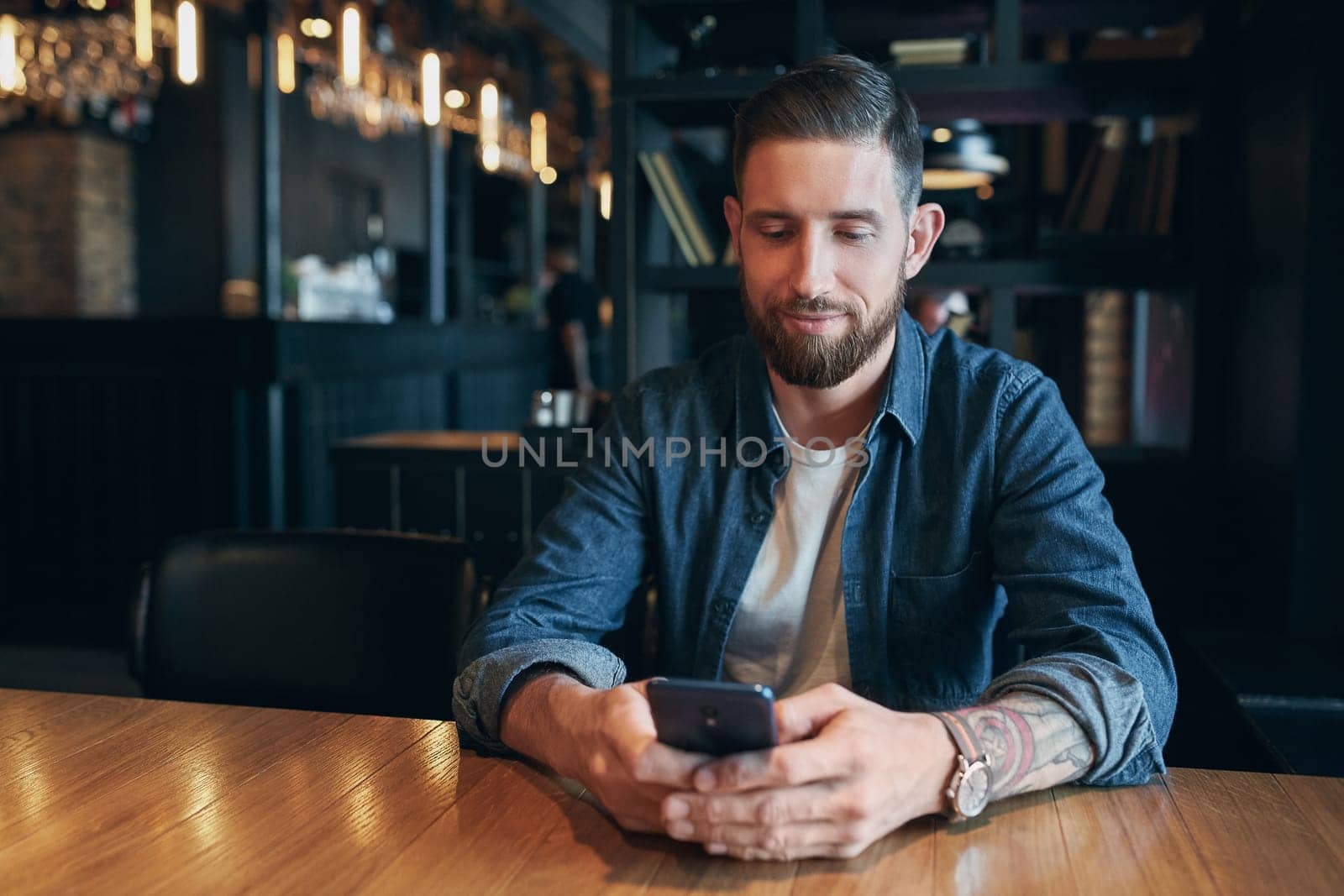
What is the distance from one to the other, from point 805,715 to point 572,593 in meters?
0.50

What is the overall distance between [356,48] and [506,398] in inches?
126

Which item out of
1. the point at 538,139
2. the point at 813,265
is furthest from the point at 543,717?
the point at 538,139

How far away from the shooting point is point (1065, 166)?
380 centimetres

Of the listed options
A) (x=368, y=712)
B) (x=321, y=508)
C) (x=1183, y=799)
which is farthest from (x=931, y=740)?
(x=321, y=508)

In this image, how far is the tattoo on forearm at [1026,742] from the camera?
3.24 ft

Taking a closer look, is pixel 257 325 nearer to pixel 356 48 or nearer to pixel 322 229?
pixel 356 48

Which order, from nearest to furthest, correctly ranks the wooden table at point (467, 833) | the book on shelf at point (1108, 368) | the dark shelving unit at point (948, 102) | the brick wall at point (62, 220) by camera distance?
the wooden table at point (467, 833) < the dark shelving unit at point (948, 102) < the book on shelf at point (1108, 368) < the brick wall at point (62, 220)

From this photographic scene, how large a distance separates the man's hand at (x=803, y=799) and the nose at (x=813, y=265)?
568 mm

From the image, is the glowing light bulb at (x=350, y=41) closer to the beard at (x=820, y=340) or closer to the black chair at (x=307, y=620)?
the black chair at (x=307, y=620)

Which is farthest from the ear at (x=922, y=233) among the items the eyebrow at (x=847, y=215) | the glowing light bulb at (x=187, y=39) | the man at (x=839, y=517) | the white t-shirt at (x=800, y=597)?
the glowing light bulb at (x=187, y=39)

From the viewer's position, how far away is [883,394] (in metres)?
1.43

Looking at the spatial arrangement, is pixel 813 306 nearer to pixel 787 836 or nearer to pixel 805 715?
pixel 805 715

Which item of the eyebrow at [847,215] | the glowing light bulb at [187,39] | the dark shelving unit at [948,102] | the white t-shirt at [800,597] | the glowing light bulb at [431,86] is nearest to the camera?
the eyebrow at [847,215]

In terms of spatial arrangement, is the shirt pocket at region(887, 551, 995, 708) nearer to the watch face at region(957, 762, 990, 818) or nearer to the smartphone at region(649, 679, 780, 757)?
the watch face at region(957, 762, 990, 818)
